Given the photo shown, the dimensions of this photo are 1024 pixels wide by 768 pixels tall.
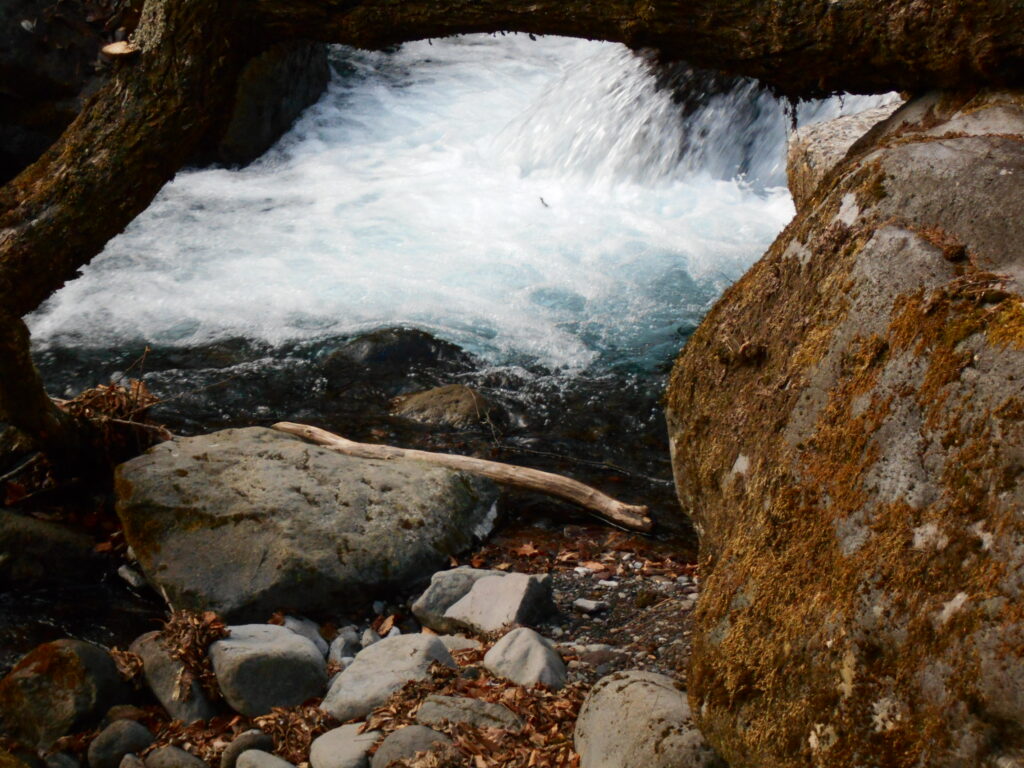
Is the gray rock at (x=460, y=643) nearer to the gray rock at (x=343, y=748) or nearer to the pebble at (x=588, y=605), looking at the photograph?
the pebble at (x=588, y=605)

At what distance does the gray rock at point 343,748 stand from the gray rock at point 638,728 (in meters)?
0.86

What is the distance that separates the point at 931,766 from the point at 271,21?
388 cm

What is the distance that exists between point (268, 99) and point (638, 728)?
13.7 meters

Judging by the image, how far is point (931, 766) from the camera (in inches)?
91.4

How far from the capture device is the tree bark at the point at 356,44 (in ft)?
11.7

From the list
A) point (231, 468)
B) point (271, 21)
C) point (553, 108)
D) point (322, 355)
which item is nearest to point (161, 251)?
point (322, 355)

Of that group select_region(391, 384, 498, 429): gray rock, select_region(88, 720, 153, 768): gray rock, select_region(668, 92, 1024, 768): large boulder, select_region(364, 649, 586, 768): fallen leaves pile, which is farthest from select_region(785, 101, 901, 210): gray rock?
select_region(88, 720, 153, 768): gray rock

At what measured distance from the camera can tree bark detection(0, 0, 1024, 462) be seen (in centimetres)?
357

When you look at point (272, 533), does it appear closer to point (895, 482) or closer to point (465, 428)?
point (465, 428)

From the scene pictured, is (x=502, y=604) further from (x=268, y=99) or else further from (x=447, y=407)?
(x=268, y=99)

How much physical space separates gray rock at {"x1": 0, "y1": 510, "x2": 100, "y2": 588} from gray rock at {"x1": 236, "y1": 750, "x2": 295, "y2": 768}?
8.10 feet

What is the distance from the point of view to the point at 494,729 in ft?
12.6

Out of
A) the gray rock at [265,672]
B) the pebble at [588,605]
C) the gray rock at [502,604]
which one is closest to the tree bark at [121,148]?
the gray rock at [265,672]

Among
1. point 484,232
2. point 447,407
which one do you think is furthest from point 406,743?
point 484,232
